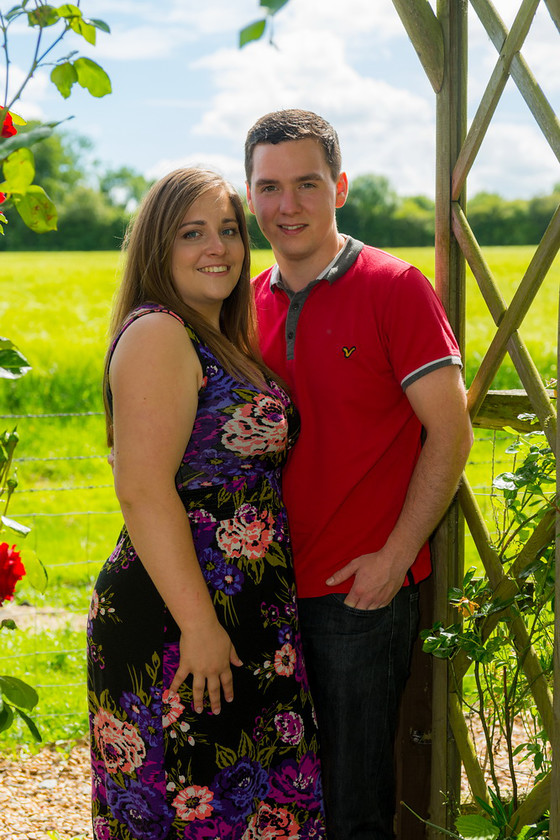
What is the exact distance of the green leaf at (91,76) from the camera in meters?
1.25

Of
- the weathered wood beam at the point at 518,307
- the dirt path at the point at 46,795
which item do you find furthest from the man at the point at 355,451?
the dirt path at the point at 46,795

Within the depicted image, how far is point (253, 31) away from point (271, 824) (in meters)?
1.71

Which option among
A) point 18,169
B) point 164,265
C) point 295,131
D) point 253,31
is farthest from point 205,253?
point 253,31

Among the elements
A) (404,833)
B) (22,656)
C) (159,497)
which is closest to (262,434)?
(159,497)

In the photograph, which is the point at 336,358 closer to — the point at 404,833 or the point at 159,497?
the point at 159,497

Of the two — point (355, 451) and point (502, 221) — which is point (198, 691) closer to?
point (355, 451)

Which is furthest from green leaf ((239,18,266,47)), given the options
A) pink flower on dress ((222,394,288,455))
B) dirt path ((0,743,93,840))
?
dirt path ((0,743,93,840))

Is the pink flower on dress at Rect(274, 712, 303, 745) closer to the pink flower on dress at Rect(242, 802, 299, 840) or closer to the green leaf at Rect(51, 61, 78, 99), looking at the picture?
the pink flower on dress at Rect(242, 802, 299, 840)

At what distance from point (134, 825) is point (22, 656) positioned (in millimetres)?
2585

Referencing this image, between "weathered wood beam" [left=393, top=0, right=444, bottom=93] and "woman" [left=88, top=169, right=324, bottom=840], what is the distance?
2.03 feet

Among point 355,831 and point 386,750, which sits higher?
point 386,750

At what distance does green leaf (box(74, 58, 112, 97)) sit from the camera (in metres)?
1.25

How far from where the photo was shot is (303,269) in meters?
2.24

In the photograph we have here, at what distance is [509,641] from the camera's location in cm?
199
